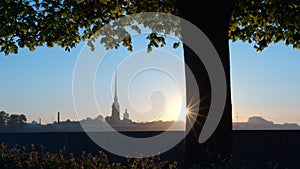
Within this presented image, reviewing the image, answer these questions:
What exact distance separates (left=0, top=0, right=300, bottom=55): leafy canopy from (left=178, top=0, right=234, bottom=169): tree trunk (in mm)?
3738

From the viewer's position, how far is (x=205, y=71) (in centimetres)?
1191

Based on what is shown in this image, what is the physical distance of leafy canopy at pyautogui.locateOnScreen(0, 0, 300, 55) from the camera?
1530cm

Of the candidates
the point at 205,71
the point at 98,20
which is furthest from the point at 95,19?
the point at 205,71

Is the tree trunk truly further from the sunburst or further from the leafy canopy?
the leafy canopy

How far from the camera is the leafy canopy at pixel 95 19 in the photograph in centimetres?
1530

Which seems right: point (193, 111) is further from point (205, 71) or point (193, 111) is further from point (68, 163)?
point (68, 163)

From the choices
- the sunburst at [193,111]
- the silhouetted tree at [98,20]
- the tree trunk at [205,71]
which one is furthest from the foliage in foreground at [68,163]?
the silhouetted tree at [98,20]

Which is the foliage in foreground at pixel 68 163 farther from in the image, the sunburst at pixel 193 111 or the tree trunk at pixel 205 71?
the sunburst at pixel 193 111

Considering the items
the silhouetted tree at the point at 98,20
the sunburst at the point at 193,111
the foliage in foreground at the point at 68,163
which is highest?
the silhouetted tree at the point at 98,20

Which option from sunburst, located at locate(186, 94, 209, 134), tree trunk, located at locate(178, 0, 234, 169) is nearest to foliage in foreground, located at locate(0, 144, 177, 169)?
tree trunk, located at locate(178, 0, 234, 169)

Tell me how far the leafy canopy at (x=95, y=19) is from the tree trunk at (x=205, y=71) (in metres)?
3.74

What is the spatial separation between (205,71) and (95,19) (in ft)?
18.4

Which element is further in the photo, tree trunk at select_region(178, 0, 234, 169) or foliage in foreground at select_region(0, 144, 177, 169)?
tree trunk at select_region(178, 0, 234, 169)

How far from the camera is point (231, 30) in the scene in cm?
1709
